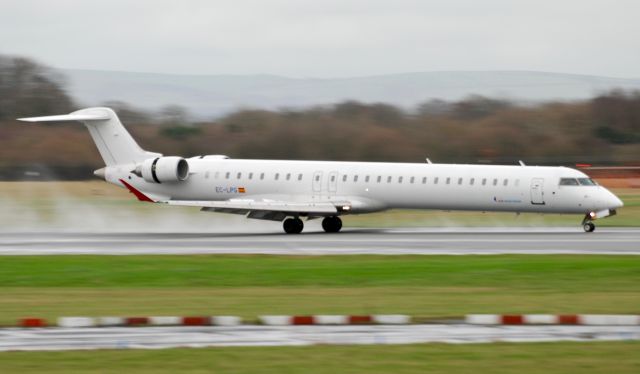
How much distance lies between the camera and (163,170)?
143 ft

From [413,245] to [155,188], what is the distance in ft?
44.6

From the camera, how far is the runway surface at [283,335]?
15.1 metres

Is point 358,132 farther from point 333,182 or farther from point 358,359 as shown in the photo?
point 358,359

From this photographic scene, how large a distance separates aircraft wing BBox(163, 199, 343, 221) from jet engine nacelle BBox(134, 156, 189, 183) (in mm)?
2564

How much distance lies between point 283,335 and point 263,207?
972 inches

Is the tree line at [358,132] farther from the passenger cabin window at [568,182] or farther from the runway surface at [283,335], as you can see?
the runway surface at [283,335]

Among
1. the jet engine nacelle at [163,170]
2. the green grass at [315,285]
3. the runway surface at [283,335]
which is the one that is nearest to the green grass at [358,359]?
the runway surface at [283,335]

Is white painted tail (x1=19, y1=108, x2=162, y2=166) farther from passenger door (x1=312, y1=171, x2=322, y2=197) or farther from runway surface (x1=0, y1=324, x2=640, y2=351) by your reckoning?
runway surface (x1=0, y1=324, x2=640, y2=351)

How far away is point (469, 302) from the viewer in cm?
2006

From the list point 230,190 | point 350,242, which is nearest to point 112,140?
point 230,190

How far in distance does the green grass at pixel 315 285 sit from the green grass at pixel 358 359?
148 inches

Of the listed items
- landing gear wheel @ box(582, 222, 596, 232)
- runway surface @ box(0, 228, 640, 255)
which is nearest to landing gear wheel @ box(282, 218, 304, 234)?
runway surface @ box(0, 228, 640, 255)

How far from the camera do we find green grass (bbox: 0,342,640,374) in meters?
13.1

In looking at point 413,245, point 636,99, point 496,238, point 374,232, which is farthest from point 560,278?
point 636,99
